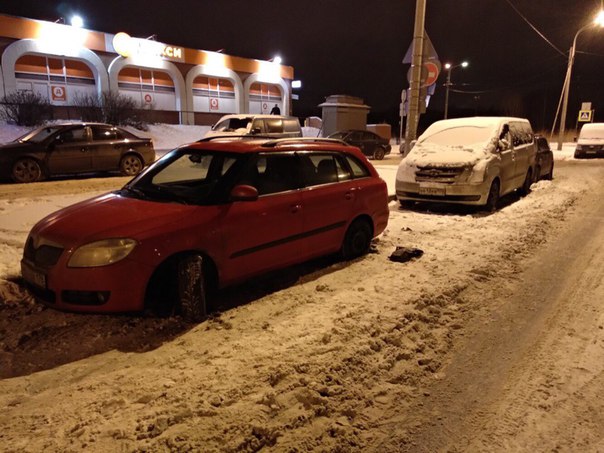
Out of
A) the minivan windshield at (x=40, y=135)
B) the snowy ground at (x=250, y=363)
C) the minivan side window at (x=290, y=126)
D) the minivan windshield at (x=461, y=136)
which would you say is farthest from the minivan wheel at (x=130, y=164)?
the minivan windshield at (x=461, y=136)

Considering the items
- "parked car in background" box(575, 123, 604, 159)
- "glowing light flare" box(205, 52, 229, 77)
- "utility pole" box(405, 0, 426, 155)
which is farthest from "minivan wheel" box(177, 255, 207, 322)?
"glowing light flare" box(205, 52, 229, 77)

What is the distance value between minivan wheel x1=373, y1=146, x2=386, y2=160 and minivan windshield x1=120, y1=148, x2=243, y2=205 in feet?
60.5

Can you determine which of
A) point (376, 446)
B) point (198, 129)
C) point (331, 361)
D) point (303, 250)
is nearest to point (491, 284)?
point (303, 250)

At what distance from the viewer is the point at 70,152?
489 inches

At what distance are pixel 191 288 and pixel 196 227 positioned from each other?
1.75ft

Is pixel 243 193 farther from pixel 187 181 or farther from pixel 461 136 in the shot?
pixel 461 136

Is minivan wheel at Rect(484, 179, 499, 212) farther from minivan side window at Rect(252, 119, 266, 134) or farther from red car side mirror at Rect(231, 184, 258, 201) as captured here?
minivan side window at Rect(252, 119, 266, 134)

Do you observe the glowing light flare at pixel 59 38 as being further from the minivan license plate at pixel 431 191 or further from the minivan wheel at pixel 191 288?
the minivan wheel at pixel 191 288

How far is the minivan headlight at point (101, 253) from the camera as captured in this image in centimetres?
385

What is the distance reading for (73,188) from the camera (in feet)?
36.3

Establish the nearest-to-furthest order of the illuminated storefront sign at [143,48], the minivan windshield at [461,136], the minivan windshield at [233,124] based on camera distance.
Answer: the minivan windshield at [461,136] < the minivan windshield at [233,124] < the illuminated storefront sign at [143,48]

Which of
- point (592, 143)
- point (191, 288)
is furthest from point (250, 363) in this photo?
point (592, 143)

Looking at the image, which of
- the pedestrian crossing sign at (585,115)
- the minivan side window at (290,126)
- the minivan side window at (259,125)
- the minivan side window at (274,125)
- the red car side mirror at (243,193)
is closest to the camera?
the red car side mirror at (243,193)

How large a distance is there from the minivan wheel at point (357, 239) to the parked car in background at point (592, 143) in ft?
75.8
